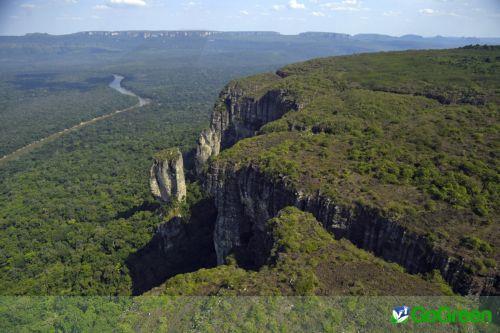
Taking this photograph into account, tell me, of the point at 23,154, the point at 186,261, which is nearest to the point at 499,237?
the point at 186,261

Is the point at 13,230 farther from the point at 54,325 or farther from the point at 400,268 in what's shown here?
the point at 400,268

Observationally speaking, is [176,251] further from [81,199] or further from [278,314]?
[81,199]

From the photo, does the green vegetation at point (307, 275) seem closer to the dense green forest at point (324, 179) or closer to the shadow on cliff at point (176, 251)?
the dense green forest at point (324, 179)

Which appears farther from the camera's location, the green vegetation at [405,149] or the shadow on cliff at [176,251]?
the shadow on cliff at [176,251]

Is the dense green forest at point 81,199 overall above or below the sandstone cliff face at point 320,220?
below

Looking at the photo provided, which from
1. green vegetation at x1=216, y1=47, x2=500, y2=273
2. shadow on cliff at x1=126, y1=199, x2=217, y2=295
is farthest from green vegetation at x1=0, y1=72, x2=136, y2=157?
green vegetation at x1=216, y1=47, x2=500, y2=273

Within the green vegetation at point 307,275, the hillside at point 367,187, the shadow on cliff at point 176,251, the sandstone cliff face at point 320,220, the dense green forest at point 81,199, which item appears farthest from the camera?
the dense green forest at point 81,199

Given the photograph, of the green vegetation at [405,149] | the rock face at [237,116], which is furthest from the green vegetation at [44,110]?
the green vegetation at [405,149]
